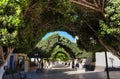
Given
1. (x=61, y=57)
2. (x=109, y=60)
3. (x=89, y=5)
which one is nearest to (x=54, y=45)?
(x=109, y=60)

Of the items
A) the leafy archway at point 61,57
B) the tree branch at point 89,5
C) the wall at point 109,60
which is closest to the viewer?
the tree branch at point 89,5

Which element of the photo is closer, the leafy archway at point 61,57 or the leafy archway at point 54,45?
the leafy archway at point 54,45

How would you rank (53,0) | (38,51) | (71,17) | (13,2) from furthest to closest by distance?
(38,51), (71,17), (53,0), (13,2)

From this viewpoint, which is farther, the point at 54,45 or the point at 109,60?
the point at 54,45

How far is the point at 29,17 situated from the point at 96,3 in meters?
2.89

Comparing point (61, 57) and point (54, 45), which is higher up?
point (61, 57)

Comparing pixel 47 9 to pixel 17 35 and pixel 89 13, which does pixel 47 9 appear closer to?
pixel 89 13

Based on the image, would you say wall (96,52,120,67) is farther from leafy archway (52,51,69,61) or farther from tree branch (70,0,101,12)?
leafy archway (52,51,69,61)

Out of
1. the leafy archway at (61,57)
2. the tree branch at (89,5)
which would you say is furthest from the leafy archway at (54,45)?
the leafy archway at (61,57)

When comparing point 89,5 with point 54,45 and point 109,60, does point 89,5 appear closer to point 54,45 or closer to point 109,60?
point 109,60

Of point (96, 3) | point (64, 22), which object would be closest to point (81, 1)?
point (96, 3)

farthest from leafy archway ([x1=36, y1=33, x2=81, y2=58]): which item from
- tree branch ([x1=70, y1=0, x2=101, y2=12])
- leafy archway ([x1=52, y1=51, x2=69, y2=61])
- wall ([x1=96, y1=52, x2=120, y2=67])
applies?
leafy archway ([x1=52, y1=51, x2=69, y2=61])

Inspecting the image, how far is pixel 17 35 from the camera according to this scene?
10312 millimetres

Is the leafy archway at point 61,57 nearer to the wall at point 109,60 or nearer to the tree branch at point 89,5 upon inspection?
the wall at point 109,60
